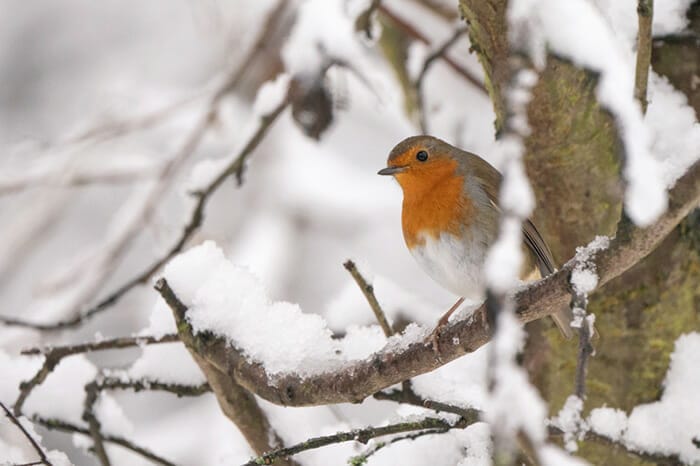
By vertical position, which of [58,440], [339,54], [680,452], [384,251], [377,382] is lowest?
[680,452]

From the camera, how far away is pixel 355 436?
5.47 feet

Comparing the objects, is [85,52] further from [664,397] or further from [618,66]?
[618,66]

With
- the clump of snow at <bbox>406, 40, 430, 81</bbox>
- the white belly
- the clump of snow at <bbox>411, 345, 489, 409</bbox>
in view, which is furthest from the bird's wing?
the clump of snow at <bbox>406, 40, 430, 81</bbox>

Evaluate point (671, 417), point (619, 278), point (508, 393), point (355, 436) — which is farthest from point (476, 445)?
point (508, 393)

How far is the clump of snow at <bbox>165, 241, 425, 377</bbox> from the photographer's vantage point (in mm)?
2004

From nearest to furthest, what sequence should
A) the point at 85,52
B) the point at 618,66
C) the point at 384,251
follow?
the point at 618,66
the point at 384,251
the point at 85,52

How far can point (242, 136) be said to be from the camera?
3213 millimetres

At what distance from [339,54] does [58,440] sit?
16.0 feet

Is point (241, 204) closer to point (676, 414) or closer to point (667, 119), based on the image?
point (667, 119)

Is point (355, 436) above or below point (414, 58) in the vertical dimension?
below

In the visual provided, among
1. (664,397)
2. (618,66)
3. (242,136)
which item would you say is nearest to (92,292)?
(242,136)

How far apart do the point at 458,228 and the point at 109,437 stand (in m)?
1.13

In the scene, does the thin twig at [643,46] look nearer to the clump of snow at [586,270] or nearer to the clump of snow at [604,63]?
the clump of snow at [604,63]

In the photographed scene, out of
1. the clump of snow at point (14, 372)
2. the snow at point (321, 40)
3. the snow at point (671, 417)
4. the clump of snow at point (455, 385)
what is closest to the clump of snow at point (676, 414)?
the snow at point (671, 417)
